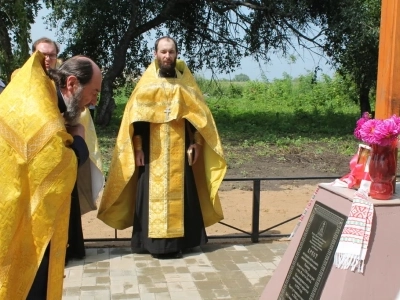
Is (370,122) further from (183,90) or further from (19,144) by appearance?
(183,90)

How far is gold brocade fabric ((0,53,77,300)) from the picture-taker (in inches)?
88.9

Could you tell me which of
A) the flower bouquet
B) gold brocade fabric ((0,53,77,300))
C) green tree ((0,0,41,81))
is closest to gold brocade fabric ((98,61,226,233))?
the flower bouquet

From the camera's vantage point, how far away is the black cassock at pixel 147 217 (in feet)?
16.8

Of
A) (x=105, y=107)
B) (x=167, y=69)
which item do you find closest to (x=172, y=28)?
(x=105, y=107)

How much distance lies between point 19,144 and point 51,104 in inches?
7.9

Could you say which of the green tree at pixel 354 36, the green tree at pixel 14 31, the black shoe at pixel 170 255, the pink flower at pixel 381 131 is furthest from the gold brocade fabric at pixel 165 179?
the green tree at pixel 354 36

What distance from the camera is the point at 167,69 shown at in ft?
16.8

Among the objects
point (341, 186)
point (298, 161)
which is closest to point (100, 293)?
point (341, 186)

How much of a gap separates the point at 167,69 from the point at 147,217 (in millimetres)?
1337

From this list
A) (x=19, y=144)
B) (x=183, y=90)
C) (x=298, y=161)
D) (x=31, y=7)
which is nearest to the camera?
(x=19, y=144)

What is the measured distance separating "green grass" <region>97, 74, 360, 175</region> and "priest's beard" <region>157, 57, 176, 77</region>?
14.7 ft

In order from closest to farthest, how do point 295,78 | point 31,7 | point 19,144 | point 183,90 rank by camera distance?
point 19,144
point 183,90
point 31,7
point 295,78

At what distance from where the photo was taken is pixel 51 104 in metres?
2.28

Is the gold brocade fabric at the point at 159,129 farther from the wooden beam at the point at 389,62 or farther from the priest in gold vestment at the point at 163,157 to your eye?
the wooden beam at the point at 389,62
